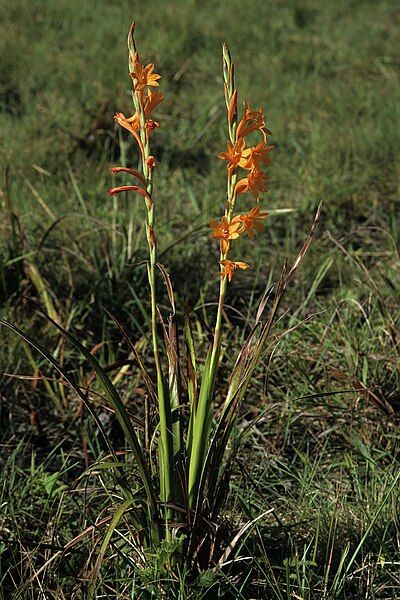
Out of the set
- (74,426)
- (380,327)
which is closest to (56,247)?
(74,426)

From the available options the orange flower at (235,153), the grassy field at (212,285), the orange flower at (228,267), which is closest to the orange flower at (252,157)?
the orange flower at (235,153)

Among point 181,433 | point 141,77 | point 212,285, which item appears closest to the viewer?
point 141,77

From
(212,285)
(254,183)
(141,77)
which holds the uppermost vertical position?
(141,77)

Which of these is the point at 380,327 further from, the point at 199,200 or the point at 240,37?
the point at 240,37

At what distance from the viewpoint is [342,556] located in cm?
166

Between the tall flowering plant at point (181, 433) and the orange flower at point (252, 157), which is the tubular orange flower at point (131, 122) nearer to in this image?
the tall flowering plant at point (181, 433)

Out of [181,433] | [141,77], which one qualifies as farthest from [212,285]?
[141,77]

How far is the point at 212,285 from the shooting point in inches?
111

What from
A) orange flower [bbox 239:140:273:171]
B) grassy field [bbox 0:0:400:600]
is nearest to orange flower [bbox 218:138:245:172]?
orange flower [bbox 239:140:273:171]

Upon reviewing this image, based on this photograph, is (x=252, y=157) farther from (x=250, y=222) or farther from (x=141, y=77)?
(x=141, y=77)

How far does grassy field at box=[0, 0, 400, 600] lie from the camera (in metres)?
1.76

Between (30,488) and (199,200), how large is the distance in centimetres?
174

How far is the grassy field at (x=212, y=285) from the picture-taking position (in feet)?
5.78

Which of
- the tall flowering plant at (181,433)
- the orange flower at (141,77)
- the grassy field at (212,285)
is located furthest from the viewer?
the grassy field at (212,285)
